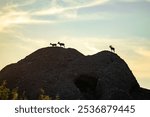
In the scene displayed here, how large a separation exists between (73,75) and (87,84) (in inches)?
131

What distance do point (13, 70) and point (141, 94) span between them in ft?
65.6

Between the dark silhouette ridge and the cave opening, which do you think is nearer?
the dark silhouette ridge

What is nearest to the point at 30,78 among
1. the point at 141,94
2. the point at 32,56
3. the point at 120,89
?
the point at 32,56

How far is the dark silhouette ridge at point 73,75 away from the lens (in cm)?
5234

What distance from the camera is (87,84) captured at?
188 ft

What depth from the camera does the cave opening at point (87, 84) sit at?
56.1 metres

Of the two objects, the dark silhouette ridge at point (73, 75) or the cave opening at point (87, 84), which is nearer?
the dark silhouette ridge at point (73, 75)

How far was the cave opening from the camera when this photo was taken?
184ft

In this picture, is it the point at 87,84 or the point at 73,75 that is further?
the point at 87,84

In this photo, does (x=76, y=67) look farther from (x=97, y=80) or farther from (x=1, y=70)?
(x=1, y=70)

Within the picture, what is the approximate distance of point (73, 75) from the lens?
5516 cm

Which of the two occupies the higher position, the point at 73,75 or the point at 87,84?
the point at 73,75

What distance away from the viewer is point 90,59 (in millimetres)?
59312

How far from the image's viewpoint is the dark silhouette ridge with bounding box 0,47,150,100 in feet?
172
